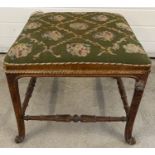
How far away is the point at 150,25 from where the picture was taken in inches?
69.5

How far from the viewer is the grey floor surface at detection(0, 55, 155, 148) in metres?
1.25

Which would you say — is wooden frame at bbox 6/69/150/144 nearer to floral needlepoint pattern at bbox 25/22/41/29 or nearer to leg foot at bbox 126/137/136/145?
leg foot at bbox 126/137/136/145

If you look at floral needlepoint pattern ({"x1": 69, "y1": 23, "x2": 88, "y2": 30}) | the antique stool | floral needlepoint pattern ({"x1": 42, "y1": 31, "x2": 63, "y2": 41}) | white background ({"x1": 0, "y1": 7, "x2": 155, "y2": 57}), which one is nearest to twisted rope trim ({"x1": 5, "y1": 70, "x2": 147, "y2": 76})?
the antique stool

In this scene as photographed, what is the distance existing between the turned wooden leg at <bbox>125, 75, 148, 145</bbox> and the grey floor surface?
1.4 inches

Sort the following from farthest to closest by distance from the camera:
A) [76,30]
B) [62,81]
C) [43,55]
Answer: [62,81] < [76,30] < [43,55]

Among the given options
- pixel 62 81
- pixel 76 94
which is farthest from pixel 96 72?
pixel 62 81

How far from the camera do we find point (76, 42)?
1059 millimetres

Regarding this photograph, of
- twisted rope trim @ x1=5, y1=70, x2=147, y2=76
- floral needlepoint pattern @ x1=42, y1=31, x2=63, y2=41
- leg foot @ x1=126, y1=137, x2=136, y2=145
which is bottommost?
leg foot @ x1=126, y1=137, x2=136, y2=145

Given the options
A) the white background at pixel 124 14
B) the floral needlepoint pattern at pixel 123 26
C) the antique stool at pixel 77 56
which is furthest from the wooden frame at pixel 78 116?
the white background at pixel 124 14

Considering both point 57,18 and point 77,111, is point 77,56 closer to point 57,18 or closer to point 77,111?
point 57,18

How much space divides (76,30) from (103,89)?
21.8 inches

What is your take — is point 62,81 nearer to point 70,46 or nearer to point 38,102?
point 38,102

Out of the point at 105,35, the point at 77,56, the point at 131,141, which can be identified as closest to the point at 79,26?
the point at 105,35

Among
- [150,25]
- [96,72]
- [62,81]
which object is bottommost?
[62,81]
